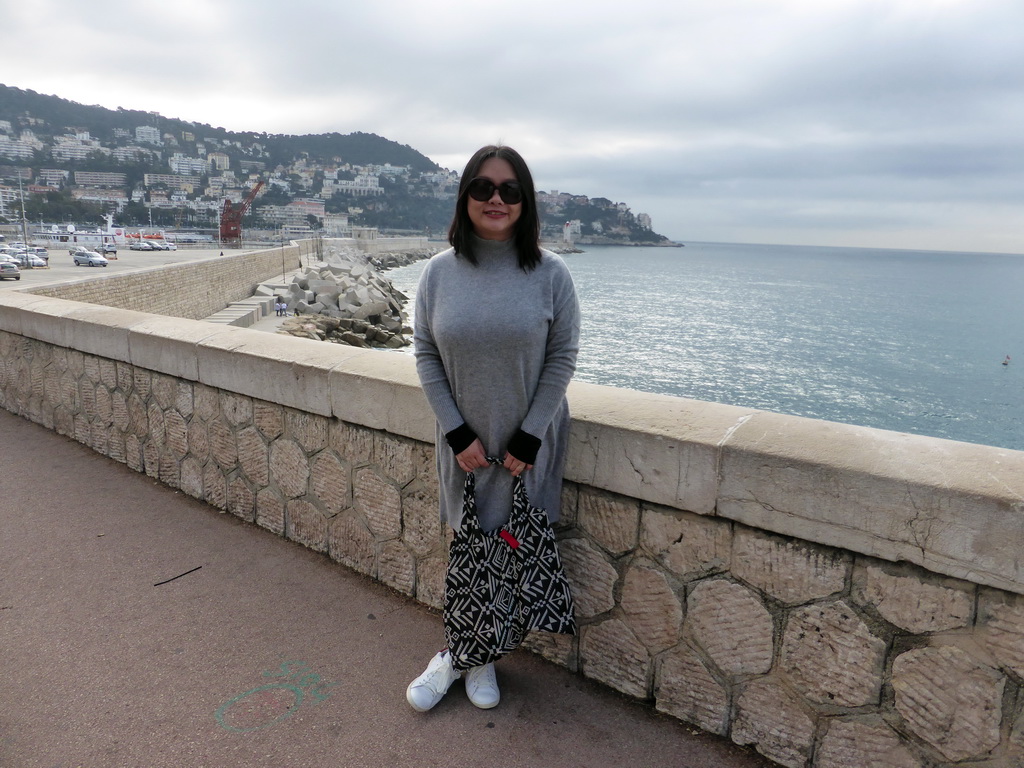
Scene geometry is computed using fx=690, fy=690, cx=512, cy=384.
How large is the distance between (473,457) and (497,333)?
421mm

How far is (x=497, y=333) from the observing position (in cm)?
215

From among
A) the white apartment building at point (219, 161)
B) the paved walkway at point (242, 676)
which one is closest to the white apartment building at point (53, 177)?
the white apartment building at point (219, 161)

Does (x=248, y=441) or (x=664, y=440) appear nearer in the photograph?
(x=664, y=440)

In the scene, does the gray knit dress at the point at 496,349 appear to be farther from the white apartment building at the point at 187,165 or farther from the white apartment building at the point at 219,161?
the white apartment building at the point at 219,161

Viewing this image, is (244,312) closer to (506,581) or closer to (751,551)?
(506,581)

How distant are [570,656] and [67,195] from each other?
138 m

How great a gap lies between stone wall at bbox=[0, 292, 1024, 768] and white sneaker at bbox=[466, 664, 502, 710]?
0.33m

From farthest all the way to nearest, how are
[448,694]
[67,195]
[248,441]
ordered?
[67,195]
[248,441]
[448,694]

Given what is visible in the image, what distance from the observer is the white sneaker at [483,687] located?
2.44 metres

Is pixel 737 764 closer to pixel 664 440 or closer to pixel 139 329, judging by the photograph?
pixel 664 440

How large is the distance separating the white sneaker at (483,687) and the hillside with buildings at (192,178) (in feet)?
393

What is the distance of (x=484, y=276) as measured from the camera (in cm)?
222

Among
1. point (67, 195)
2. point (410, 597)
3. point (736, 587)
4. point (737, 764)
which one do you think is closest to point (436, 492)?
point (410, 597)

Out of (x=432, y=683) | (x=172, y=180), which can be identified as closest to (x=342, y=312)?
(x=432, y=683)
